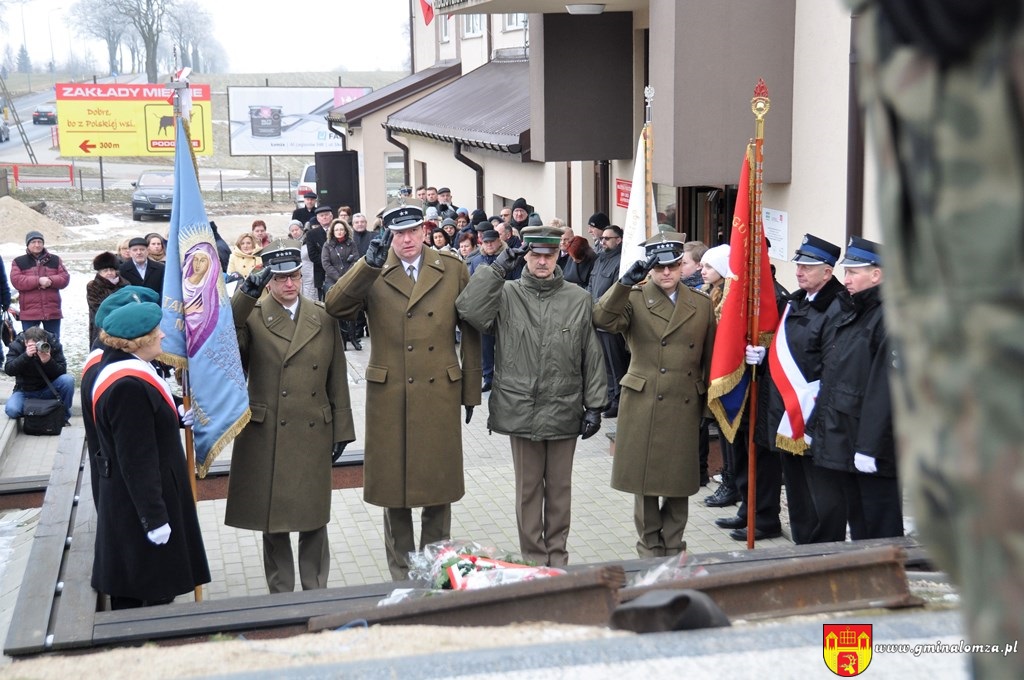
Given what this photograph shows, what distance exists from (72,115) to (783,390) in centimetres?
4002

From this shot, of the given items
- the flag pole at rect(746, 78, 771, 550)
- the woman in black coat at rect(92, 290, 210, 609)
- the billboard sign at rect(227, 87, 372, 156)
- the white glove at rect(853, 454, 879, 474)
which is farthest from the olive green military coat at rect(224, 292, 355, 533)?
the billboard sign at rect(227, 87, 372, 156)

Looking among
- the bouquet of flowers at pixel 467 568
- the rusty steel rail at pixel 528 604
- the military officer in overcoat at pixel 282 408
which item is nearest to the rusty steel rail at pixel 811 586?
the rusty steel rail at pixel 528 604

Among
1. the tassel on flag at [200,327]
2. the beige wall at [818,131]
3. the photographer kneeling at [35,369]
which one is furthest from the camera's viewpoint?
the photographer kneeling at [35,369]

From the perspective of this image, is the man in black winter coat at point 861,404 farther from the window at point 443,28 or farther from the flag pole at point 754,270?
the window at point 443,28

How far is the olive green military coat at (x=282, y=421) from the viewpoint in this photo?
19.5 ft

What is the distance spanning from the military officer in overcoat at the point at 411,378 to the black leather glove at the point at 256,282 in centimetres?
36

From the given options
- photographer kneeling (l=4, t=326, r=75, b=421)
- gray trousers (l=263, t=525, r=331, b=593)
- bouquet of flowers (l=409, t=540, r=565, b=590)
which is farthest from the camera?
photographer kneeling (l=4, t=326, r=75, b=421)

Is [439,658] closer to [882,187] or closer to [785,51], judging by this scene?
[882,187]

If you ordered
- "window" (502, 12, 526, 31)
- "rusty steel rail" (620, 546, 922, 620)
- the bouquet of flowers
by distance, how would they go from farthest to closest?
"window" (502, 12, 526, 31)
the bouquet of flowers
"rusty steel rail" (620, 546, 922, 620)

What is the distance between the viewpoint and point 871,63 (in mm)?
976

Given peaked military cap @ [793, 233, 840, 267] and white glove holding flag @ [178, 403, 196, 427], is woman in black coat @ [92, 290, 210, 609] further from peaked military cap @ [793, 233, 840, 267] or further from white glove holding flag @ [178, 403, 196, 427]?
peaked military cap @ [793, 233, 840, 267]

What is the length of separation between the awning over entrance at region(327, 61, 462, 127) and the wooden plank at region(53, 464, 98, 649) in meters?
21.2

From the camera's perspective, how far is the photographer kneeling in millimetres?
10430

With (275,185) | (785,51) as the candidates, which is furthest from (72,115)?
(785,51)
